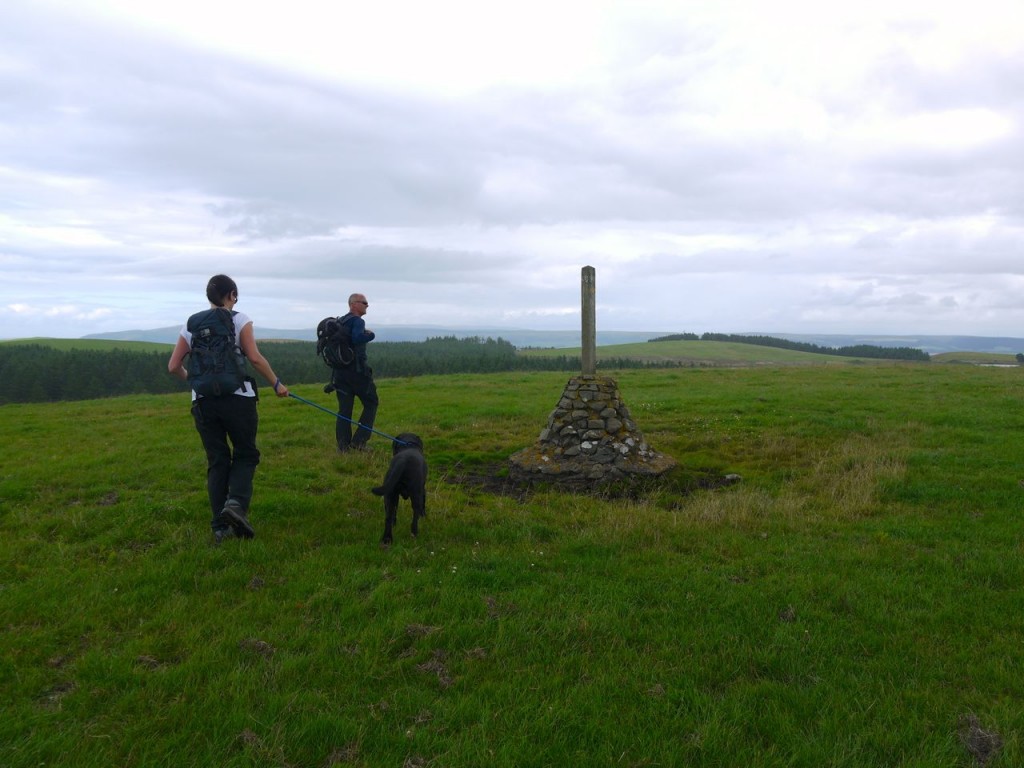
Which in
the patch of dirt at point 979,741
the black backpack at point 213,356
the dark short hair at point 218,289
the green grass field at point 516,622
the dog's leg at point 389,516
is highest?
the dark short hair at point 218,289

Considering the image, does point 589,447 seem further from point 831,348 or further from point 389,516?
point 831,348

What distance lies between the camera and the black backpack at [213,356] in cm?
613

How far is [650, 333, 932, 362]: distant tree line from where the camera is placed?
329ft

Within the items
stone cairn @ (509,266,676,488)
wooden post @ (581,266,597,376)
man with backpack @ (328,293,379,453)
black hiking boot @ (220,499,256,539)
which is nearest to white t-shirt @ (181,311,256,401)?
black hiking boot @ (220,499,256,539)

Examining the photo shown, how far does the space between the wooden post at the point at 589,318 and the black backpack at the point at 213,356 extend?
20.5 ft

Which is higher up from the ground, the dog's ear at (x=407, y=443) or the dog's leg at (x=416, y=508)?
the dog's ear at (x=407, y=443)

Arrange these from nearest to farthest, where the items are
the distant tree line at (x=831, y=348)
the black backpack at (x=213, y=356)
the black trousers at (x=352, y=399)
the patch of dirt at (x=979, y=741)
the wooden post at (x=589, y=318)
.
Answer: the patch of dirt at (x=979, y=741) < the black backpack at (x=213, y=356) < the black trousers at (x=352, y=399) < the wooden post at (x=589, y=318) < the distant tree line at (x=831, y=348)

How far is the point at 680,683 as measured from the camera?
161 inches

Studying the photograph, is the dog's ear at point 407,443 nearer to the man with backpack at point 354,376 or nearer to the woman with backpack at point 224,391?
the woman with backpack at point 224,391

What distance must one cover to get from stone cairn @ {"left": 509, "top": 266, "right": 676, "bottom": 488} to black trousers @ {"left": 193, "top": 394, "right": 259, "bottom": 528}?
4388mm

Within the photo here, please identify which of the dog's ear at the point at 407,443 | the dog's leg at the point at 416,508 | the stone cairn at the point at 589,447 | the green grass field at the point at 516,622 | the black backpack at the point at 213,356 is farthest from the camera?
the stone cairn at the point at 589,447

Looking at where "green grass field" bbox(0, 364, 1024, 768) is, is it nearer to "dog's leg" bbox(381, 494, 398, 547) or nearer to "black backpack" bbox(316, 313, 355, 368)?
"dog's leg" bbox(381, 494, 398, 547)

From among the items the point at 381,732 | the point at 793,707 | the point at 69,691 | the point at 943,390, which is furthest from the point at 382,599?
the point at 943,390

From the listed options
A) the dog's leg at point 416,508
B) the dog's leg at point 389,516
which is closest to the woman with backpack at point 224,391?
the dog's leg at point 389,516
